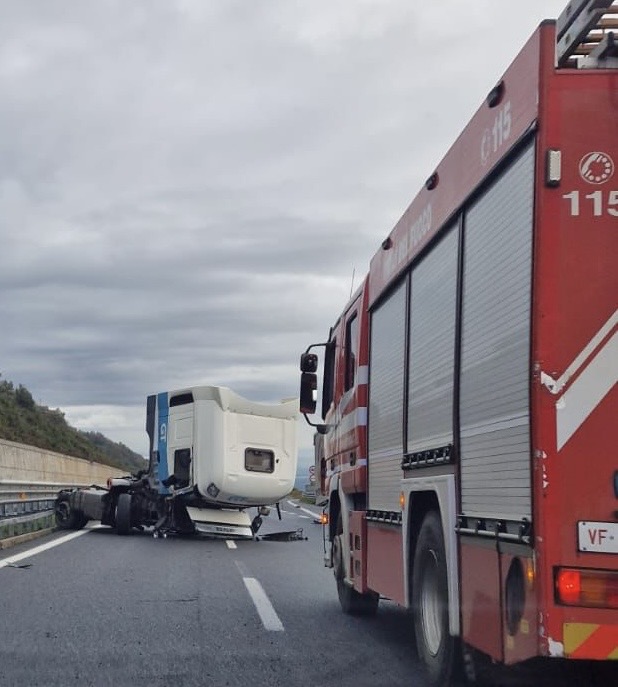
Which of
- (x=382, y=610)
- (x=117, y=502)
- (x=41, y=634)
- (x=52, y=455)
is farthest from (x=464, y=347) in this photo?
(x=52, y=455)

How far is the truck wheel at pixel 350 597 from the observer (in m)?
10.3

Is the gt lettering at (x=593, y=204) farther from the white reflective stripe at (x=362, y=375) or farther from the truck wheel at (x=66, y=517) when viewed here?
the truck wheel at (x=66, y=517)

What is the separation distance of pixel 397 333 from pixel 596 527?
3537 millimetres

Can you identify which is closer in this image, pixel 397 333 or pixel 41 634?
pixel 397 333

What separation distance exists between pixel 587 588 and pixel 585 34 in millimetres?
2398

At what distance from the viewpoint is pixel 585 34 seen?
16.1 ft

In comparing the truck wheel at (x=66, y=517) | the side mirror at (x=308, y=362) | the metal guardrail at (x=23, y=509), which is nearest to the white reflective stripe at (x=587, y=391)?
the side mirror at (x=308, y=362)

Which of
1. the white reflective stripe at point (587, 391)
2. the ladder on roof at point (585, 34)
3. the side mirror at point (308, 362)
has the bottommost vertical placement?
the white reflective stripe at point (587, 391)

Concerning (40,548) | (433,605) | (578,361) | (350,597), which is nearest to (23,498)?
(40,548)

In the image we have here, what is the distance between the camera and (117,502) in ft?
73.9

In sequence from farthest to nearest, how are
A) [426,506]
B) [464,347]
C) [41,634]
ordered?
[41,634], [426,506], [464,347]

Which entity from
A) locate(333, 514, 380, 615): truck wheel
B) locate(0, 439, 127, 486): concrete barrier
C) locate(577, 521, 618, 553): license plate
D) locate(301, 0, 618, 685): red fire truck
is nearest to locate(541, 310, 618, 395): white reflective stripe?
locate(301, 0, 618, 685): red fire truck

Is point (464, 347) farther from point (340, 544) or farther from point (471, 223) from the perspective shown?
point (340, 544)

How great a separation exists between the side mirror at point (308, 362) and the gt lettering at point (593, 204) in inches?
251
